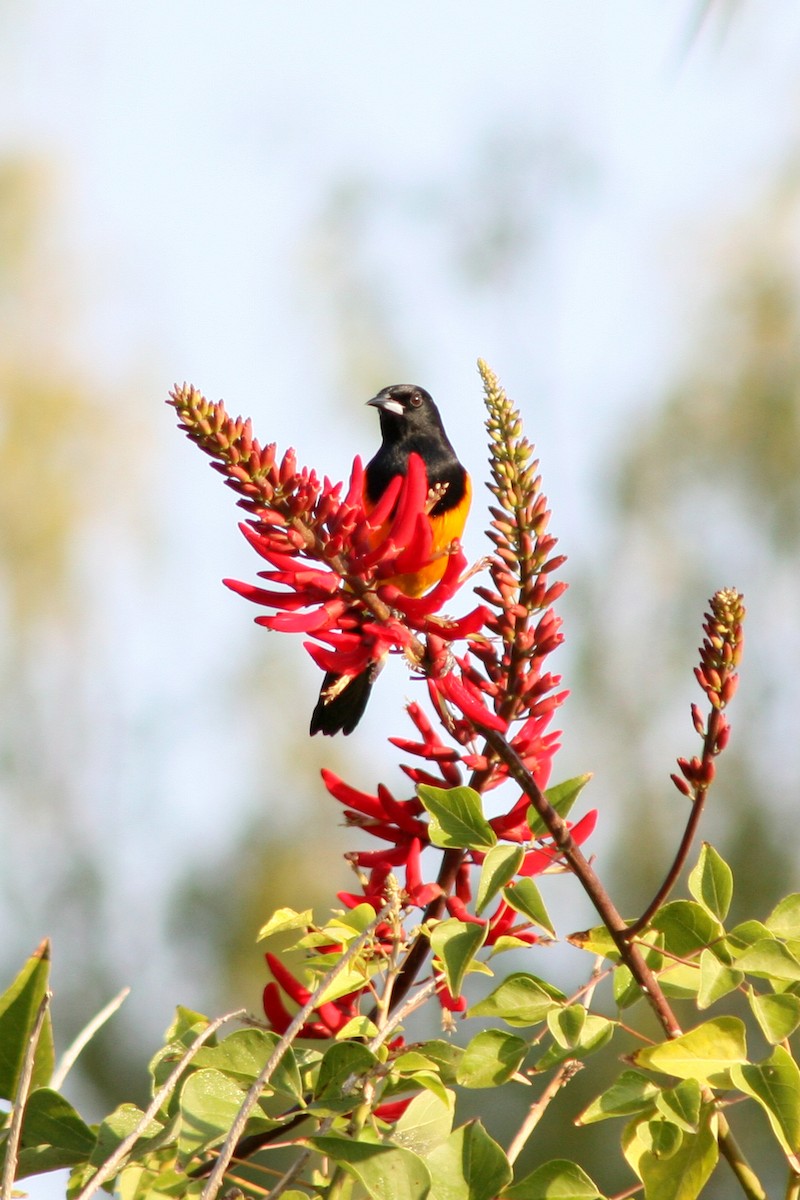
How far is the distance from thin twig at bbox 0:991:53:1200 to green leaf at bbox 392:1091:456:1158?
12.2 inches

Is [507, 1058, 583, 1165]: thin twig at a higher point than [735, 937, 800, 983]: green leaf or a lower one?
lower

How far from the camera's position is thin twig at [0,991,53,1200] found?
0.96 meters

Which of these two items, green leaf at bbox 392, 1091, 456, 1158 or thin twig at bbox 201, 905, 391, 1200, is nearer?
thin twig at bbox 201, 905, 391, 1200

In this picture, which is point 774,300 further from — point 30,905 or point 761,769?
point 30,905

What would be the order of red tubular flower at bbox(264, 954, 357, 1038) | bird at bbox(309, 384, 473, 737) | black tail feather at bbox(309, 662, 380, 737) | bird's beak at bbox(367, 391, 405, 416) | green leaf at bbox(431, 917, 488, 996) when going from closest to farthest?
green leaf at bbox(431, 917, 488, 996)
red tubular flower at bbox(264, 954, 357, 1038)
black tail feather at bbox(309, 662, 380, 737)
bird at bbox(309, 384, 473, 737)
bird's beak at bbox(367, 391, 405, 416)

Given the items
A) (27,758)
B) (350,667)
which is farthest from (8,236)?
(350,667)

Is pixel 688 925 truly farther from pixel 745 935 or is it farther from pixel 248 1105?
pixel 248 1105

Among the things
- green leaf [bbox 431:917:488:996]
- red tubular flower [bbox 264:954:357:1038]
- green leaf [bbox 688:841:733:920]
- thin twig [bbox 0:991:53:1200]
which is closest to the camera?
thin twig [bbox 0:991:53:1200]

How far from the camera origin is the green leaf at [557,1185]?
44.3 inches

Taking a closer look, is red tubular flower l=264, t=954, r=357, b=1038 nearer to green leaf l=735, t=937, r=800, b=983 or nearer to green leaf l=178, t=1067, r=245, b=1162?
green leaf l=178, t=1067, r=245, b=1162

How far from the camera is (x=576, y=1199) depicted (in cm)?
111

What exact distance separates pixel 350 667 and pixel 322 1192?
23.4 inches

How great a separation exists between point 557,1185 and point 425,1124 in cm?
12

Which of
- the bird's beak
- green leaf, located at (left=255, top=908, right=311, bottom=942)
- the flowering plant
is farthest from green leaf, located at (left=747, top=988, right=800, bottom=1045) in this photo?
the bird's beak
